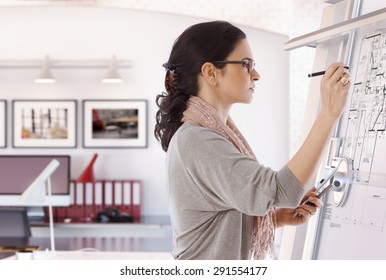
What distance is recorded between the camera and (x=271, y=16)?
5.83m

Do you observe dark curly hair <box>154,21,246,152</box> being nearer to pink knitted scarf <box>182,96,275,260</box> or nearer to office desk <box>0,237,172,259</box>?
pink knitted scarf <box>182,96,275,260</box>

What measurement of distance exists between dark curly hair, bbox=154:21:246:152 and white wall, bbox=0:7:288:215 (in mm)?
4733

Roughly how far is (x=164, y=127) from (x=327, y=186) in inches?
15.4

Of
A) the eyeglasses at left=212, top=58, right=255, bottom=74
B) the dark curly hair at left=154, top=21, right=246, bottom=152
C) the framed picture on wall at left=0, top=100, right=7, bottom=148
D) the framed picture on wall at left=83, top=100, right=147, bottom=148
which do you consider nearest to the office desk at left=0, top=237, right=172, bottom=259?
the framed picture on wall at left=83, top=100, right=147, bottom=148

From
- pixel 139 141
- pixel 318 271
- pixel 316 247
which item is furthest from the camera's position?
pixel 139 141

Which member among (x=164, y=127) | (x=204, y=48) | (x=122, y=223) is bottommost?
(x=122, y=223)

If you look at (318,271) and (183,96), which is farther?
(183,96)

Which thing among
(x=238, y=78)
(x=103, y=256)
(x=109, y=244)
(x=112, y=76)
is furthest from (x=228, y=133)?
(x=112, y=76)

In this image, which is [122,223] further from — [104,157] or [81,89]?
[81,89]

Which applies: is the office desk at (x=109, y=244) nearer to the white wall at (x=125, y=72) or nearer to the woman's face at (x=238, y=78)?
the white wall at (x=125, y=72)

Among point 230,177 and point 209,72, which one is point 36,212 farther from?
point 230,177

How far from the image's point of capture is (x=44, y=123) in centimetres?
629

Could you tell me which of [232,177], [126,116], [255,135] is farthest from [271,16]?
[232,177]

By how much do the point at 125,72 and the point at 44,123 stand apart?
0.88m
